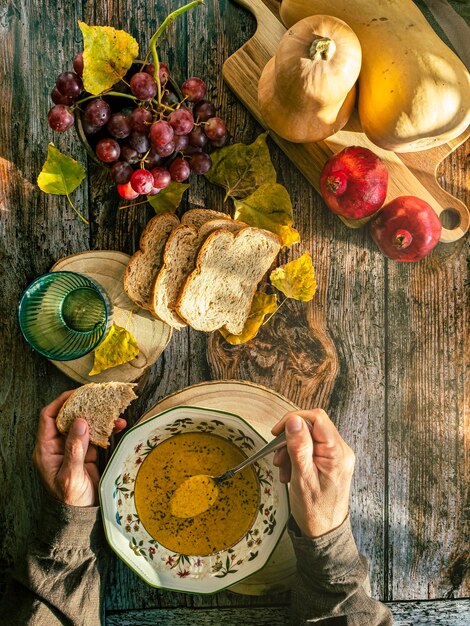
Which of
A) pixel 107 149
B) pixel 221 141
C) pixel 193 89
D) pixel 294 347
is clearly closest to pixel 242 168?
pixel 221 141

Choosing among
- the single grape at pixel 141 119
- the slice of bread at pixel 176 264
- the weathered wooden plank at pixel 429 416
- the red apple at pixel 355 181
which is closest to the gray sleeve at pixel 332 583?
the weathered wooden plank at pixel 429 416

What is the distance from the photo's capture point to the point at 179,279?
49.1 inches

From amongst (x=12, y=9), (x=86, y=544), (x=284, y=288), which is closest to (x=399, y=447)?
(x=284, y=288)

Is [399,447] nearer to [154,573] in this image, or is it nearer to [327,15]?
[154,573]

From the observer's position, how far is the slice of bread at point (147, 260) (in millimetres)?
1217

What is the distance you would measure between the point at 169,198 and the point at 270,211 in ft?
0.71

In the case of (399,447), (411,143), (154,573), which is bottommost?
(154,573)

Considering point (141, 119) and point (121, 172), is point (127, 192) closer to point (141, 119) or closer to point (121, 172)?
point (121, 172)

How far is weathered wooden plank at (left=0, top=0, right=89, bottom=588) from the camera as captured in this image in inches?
50.2

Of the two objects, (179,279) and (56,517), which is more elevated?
(179,279)

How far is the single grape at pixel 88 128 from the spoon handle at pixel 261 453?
67cm

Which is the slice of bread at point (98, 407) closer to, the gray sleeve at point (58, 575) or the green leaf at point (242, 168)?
the gray sleeve at point (58, 575)

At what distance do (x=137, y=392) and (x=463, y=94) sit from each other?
88 centimetres

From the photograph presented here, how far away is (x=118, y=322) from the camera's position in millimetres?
1238
